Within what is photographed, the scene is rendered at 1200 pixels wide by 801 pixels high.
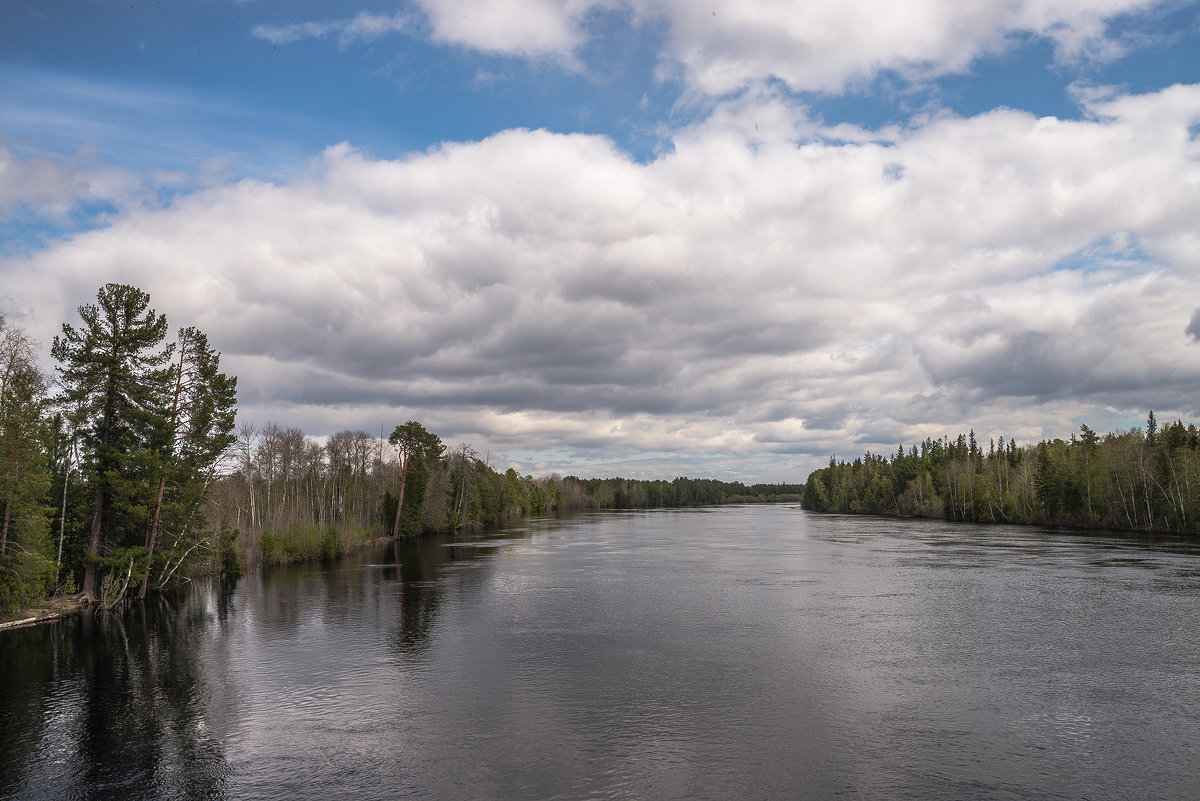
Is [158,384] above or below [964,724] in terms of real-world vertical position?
above

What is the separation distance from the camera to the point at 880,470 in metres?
173

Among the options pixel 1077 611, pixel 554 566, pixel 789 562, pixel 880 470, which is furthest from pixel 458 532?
pixel 880 470

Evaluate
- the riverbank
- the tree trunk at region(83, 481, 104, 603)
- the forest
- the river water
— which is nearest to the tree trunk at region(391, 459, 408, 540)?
the forest

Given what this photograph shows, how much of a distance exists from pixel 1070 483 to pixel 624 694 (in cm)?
9502

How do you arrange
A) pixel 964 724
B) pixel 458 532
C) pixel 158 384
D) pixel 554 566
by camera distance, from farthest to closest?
pixel 458 532, pixel 554 566, pixel 158 384, pixel 964 724

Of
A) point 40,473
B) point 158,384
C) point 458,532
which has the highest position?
point 158,384

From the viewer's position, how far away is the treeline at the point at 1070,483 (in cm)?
7375

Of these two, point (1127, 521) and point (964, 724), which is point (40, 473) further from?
point (1127, 521)

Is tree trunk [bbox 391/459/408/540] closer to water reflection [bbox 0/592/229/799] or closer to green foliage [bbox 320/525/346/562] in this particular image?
green foliage [bbox 320/525/346/562]

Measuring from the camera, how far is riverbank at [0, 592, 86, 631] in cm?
3061

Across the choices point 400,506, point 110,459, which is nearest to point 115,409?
point 110,459

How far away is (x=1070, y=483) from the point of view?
91.2 m

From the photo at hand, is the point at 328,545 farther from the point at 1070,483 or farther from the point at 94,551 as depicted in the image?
the point at 1070,483

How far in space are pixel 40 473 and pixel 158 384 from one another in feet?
25.6
